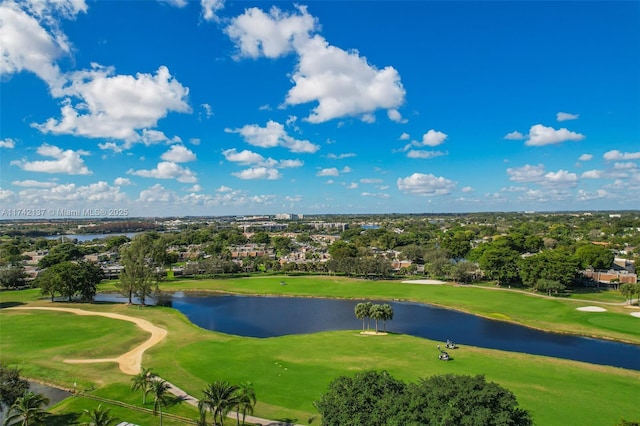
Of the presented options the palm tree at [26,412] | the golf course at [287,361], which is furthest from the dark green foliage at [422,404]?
the palm tree at [26,412]

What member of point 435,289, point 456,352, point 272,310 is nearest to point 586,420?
point 456,352

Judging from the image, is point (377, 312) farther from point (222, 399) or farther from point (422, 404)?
point (422, 404)

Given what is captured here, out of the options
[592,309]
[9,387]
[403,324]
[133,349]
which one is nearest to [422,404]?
[9,387]

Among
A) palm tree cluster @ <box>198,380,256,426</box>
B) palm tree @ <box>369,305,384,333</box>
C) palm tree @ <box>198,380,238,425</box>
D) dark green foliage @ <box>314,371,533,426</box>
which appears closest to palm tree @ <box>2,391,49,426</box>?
palm tree cluster @ <box>198,380,256,426</box>

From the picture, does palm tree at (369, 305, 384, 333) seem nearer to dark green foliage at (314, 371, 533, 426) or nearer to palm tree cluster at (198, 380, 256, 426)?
palm tree cluster at (198, 380, 256, 426)

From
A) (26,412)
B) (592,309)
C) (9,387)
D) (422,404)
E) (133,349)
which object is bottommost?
(592,309)

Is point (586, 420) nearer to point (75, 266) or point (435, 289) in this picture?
point (435, 289)

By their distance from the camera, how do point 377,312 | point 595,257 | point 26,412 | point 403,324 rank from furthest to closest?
point 595,257 < point 403,324 < point 377,312 < point 26,412
